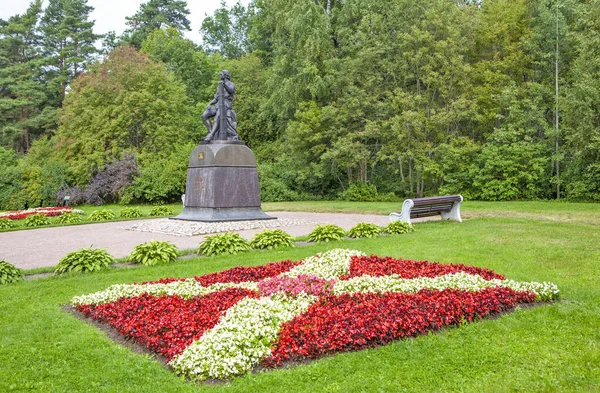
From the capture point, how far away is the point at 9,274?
277 inches

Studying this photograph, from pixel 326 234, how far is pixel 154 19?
1741 inches

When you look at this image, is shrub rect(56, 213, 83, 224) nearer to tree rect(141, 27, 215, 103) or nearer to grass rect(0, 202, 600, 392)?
grass rect(0, 202, 600, 392)

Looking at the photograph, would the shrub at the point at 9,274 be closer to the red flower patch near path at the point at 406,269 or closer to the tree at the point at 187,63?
the red flower patch near path at the point at 406,269

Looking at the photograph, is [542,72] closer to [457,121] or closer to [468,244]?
[457,121]

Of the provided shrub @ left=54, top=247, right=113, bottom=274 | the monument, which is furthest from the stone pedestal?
shrub @ left=54, top=247, right=113, bottom=274

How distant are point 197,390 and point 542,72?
83.7 ft

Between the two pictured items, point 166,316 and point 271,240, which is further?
point 271,240

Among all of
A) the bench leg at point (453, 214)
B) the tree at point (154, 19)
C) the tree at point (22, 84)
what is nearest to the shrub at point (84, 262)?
the bench leg at point (453, 214)

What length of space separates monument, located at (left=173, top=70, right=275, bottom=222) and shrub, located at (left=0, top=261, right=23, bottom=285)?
6795 millimetres

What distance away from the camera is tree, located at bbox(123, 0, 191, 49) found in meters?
47.3

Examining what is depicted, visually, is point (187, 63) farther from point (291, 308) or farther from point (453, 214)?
point (291, 308)

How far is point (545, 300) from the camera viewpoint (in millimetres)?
5297

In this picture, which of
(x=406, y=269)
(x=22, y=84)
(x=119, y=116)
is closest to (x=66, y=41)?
(x=22, y=84)

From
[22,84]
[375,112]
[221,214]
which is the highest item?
[22,84]
